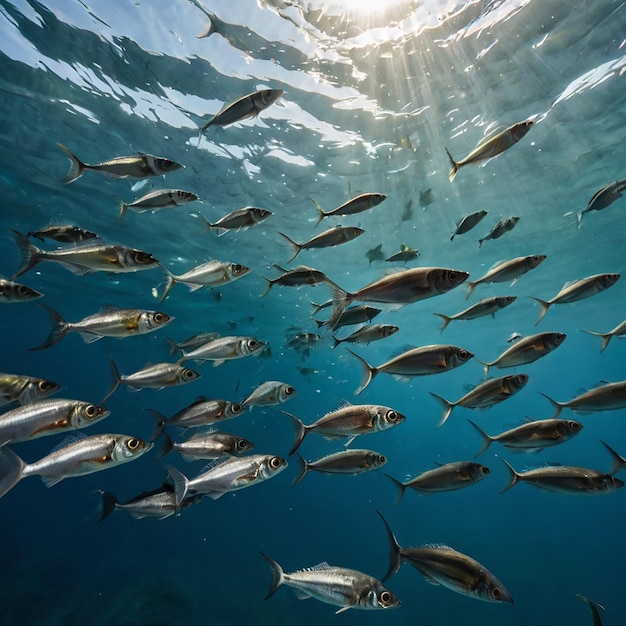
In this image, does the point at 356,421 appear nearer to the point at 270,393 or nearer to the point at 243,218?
the point at 270,393

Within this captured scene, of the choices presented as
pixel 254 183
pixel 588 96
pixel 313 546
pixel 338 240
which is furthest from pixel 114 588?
pixel 588 96

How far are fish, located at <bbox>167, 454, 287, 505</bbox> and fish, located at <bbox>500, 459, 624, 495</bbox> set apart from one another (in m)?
2.40

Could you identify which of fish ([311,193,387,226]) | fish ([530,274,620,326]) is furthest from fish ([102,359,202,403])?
fish ([530,274,620,326])

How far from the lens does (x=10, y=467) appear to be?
2.82m

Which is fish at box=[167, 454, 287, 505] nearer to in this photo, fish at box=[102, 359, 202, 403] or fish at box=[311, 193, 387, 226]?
fish at box=[102, 359, 202, 403]

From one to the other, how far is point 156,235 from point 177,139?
7.26m

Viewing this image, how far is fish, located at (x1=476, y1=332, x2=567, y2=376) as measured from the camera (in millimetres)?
4234

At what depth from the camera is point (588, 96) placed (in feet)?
35.4

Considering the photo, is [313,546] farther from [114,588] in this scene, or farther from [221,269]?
[221,269]

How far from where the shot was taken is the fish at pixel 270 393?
15.7 feet

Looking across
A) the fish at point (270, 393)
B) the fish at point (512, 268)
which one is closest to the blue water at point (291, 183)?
the fish at point (270, 393)

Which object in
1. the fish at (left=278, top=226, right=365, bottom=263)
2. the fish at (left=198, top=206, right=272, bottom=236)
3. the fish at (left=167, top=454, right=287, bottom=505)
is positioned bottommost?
the fish at (left=167, top=454, right=287, bottom=505)

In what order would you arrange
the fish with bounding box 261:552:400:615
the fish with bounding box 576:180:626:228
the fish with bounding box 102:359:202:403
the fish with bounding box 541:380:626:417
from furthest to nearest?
the fish with bounding box 576:180:626:228 < the fish with bounding box 102:359:202:403 < the fish with bounding box 541:380:626:417 < the fish with bounding box 261:552:400:615

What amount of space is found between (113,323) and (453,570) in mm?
3906
